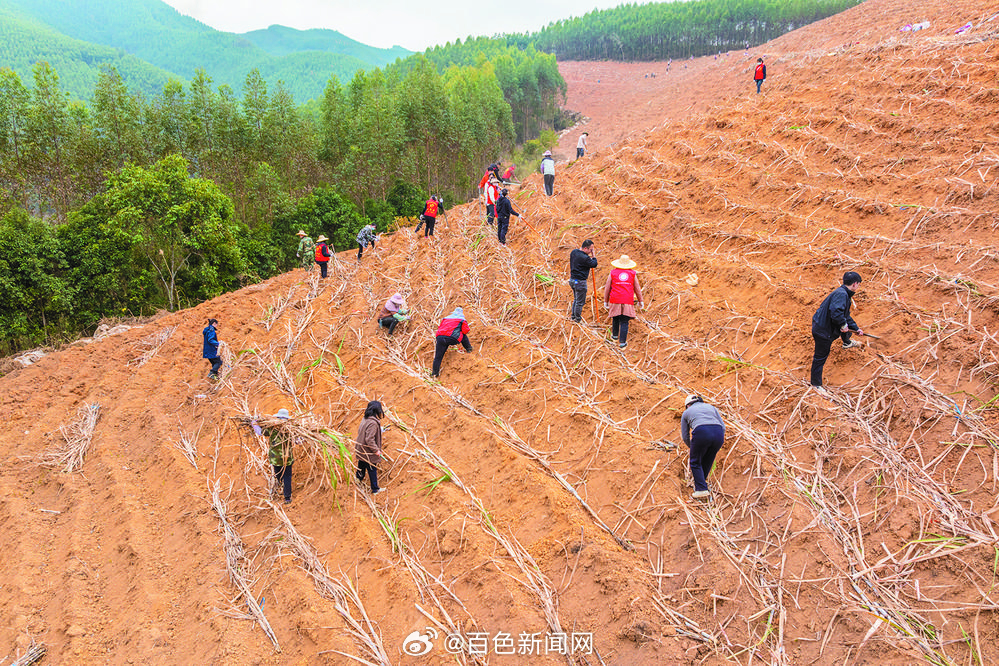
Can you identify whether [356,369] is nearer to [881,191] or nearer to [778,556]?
[778,556]

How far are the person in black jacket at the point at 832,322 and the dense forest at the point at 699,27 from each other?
7971cm

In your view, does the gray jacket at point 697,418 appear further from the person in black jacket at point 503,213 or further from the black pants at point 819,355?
the person in black jacket at point 503,213

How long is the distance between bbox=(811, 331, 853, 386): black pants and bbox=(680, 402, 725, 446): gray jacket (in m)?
1.70

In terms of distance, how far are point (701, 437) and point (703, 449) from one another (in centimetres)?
16

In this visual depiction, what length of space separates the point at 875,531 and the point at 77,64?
5420 inches

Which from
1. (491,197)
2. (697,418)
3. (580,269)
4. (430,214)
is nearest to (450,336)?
(580,269)

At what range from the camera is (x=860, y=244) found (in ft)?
23.7

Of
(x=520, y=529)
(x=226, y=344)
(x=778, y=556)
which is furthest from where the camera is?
(x=226, y=344)

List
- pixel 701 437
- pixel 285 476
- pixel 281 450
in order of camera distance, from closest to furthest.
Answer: pixel 701 437 → pixel 281 450 → pixel 285 476

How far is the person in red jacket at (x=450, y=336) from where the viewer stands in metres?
7.45

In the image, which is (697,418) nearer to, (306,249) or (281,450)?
(281,450)

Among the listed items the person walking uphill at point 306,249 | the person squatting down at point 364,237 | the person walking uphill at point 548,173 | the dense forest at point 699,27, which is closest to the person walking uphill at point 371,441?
the person walking uphill at point 306,249

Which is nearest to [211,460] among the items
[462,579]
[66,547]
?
[66,547]

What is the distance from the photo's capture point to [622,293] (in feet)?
22.5
